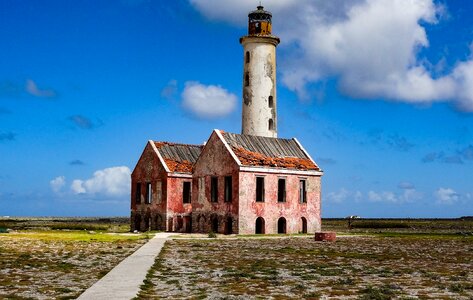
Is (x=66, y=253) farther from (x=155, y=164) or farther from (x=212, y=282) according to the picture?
(x=155, y=164)

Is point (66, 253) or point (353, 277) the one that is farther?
point (66, 253)

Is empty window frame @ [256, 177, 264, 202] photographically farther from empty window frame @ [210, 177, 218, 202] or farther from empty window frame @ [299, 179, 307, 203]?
empty window frame @ [299, 179, 307, 203]

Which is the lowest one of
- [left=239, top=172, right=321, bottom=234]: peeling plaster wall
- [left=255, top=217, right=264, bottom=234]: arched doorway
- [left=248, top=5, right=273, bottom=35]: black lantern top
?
[left=255, top=217, right=264, bottom=234]: arched doorway

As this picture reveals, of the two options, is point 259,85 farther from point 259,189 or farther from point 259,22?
point 259,189

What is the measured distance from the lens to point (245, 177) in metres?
40.2

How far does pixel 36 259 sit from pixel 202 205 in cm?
2450

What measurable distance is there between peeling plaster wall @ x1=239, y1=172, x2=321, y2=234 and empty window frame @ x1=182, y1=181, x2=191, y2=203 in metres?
7.20

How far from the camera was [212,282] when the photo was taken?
13.7 m

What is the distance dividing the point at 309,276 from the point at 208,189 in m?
28.5

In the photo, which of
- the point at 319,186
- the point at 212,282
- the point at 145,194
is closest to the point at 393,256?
the point at 212,282

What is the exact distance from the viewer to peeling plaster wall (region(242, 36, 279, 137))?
159 feet

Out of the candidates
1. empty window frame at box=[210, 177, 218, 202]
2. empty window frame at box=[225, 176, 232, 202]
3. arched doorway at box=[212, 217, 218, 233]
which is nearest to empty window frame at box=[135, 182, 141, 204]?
empty window frame at box=[210, 177, 218, 202]

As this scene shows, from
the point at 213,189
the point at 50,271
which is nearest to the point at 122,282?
the point at 50,271

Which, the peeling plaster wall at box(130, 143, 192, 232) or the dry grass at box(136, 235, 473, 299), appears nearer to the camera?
the dry grass at box(136, 235, 473, 299)
